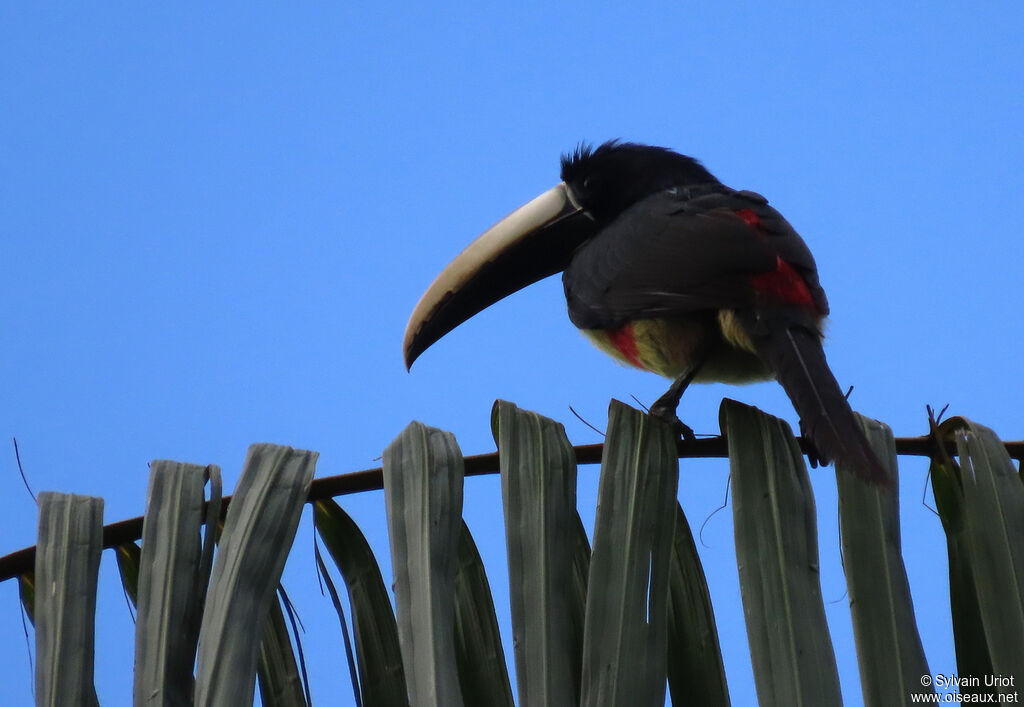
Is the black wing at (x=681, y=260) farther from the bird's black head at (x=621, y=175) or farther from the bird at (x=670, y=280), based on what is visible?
the bird's black head at (x=621, y=175)

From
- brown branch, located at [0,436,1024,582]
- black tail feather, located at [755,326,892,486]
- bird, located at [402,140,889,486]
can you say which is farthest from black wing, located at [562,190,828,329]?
brown branch, located at [0,436,1024,582]

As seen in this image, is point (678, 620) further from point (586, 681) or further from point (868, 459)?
point (868, 459)

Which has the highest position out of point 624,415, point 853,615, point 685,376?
point 685,376

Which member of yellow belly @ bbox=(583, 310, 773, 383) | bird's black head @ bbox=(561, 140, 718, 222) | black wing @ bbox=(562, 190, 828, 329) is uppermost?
bird's black head @ bbox=(561, 140, 718, 222)

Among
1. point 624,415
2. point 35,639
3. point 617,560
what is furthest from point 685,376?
point 35,639

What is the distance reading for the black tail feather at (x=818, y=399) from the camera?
86.8 inches

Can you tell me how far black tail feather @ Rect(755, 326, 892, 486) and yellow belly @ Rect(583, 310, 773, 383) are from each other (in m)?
0.23

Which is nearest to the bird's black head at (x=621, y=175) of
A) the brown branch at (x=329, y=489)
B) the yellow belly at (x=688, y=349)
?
the yellow belly at (x=688, y=349)

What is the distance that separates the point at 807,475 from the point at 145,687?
4.16 feet

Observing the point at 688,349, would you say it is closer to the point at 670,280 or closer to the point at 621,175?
the point at 670,280

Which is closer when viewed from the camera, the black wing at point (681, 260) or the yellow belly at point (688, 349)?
the black wing at point (681, 260)

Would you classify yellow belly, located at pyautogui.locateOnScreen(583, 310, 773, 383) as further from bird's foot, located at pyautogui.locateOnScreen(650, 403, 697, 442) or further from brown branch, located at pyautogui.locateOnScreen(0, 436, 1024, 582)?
brown branch, located at pyautogui.locateOnScreen(0, 436, 1024, 582)

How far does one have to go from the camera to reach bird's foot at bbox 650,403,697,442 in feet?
9.51

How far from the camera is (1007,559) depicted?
6.99 feet
